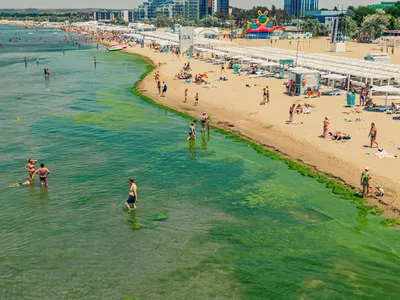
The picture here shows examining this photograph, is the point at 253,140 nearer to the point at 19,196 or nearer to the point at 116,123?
the point at 116,123

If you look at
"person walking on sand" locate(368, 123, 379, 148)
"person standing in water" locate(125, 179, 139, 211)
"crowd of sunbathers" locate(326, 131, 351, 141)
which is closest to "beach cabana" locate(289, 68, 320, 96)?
"crowd of sunbathers" locate(326, 131, 351, 141)

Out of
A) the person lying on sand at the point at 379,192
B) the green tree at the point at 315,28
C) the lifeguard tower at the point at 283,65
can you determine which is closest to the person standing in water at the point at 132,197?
the person lying on sand at the point at 379,192

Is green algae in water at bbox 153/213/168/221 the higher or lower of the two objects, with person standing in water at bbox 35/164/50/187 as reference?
lower

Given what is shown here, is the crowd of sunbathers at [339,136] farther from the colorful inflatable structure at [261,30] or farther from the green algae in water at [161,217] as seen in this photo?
the colorful inflatable structure at [261,30]

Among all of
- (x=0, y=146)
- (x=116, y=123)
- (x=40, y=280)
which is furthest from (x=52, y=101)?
(x=40, y=280)

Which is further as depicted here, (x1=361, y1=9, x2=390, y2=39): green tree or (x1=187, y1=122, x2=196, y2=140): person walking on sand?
(x1=361, y1=9, x2=390, y2=39): green tree

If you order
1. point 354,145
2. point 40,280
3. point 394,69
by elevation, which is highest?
point 394,69

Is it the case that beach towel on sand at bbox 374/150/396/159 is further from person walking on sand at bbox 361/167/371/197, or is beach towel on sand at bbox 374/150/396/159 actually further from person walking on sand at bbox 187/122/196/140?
person walking on sand at bbox 187/122/196/140

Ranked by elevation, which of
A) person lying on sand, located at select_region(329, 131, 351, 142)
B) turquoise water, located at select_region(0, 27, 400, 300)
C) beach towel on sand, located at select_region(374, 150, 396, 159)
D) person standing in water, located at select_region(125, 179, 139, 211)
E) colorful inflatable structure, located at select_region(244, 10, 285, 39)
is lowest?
turquoise water, located at select_region(0, 27, 400, 300)
